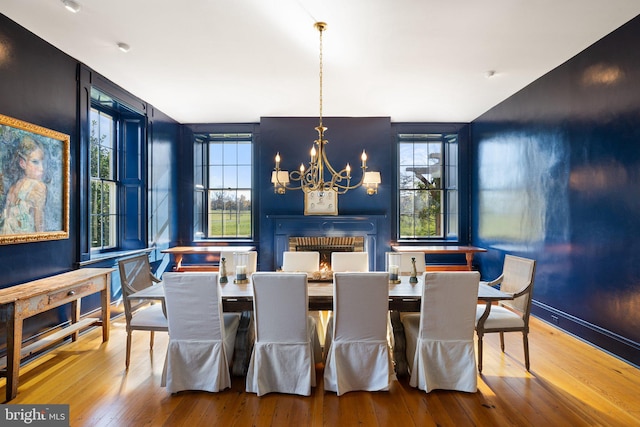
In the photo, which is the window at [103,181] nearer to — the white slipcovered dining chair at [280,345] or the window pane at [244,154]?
Answer: the window pane at [244,154]

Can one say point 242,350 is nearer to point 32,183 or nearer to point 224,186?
point 32,183

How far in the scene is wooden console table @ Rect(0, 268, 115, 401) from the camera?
7.82 feet

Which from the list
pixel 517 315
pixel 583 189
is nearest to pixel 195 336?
pixel 517 315

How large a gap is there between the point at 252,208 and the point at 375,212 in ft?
7.05

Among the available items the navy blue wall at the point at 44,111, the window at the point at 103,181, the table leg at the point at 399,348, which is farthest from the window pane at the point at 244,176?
the table leg at the point at 399,348

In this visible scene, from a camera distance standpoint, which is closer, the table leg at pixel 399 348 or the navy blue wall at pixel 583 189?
the table leg at pixel 399 348

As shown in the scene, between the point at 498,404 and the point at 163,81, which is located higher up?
the point at 163,81

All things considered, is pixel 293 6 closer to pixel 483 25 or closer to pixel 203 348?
pixel 483 25

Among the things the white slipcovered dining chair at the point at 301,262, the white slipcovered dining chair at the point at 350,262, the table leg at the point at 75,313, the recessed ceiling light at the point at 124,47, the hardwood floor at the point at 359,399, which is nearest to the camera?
the hardwood floor at the point at 359,399

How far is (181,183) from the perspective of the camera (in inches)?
237

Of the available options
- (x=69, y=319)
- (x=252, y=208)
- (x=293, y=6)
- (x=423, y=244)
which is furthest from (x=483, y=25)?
(x=69, y=319)

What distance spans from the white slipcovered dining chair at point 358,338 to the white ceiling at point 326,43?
2.12 meters

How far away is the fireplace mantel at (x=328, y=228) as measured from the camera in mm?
5562

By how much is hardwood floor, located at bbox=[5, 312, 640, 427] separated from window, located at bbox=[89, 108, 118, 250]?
1.77 meters
